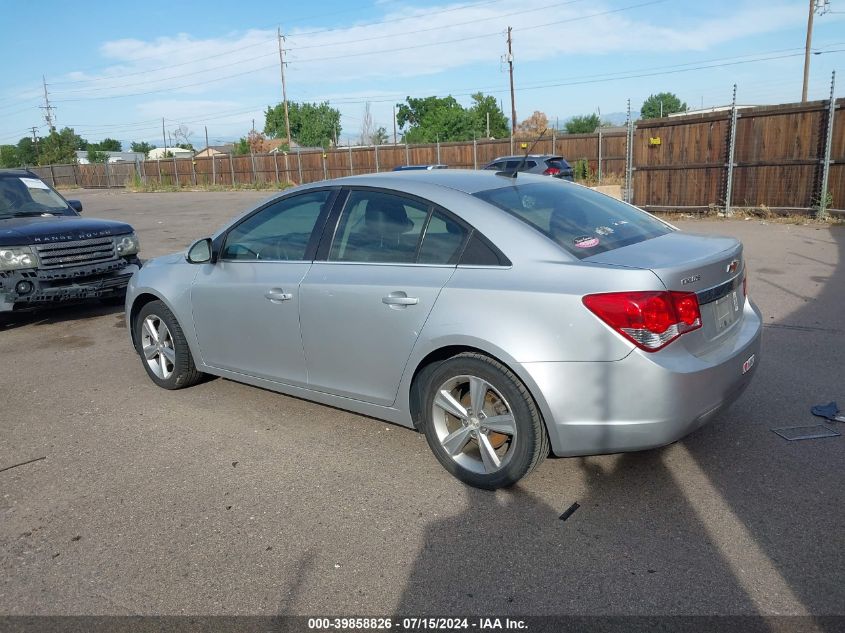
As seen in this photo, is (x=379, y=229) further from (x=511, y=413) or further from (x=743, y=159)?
(x=743, y=159)

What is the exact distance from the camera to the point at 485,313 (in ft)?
11.4

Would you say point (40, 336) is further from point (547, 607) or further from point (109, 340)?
point (547, 607)

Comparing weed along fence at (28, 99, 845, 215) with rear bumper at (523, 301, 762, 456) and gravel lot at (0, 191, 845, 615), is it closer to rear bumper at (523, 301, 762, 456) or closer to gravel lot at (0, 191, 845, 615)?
gravel lot at (0, 191, 845, 615)

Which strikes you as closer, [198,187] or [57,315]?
[57,315]

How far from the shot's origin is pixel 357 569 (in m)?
3.07

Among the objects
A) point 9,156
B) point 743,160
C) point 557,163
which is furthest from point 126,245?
point 9,156

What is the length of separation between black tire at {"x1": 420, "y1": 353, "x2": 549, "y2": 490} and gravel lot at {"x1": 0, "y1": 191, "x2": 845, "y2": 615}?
112mm

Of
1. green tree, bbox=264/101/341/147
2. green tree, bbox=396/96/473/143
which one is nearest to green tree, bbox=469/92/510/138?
green tree, bbox=396/96/473/143

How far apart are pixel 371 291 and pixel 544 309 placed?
41.9 inches

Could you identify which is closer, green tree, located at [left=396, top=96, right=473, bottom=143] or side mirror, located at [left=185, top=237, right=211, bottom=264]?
side mirror, located at [left=185, top=237, right=211, bottom=264]

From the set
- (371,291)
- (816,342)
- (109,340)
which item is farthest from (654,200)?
(371,291)

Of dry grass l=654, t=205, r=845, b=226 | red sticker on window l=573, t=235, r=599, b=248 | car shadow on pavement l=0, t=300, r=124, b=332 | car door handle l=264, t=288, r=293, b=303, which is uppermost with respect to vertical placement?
red sticker on window l=573, t=235, r=599, b=248

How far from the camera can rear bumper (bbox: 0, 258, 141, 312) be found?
7.35 meters

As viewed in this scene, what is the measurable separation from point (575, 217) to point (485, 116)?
86151mm
